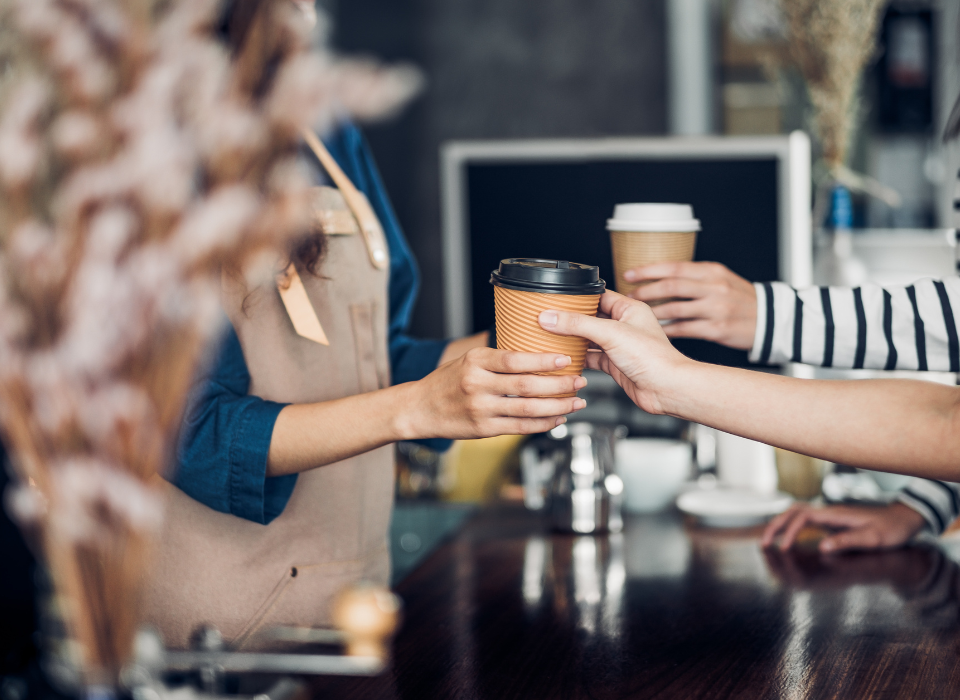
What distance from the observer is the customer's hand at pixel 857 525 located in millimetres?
1233

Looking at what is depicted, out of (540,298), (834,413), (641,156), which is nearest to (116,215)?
(540,298)

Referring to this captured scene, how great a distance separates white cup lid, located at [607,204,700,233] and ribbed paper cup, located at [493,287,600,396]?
9.9 inches

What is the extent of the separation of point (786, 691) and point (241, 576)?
0.62 metres

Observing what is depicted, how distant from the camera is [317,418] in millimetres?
846

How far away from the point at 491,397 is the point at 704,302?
0.48 meters

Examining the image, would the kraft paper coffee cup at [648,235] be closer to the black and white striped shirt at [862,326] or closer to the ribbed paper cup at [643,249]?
the ribbed paper cup at [643,249]

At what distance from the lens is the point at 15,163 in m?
0.39

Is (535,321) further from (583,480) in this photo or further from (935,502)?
(935,502)

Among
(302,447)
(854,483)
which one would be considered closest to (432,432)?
(302,447)

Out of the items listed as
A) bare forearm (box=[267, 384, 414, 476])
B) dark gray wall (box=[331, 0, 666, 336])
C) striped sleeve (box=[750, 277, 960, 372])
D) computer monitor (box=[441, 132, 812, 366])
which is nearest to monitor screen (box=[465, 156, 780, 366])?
computer monitor (box=[441, 132, 812, 366])

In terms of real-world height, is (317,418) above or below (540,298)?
below

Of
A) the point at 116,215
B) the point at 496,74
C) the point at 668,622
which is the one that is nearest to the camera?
the point at 116,215

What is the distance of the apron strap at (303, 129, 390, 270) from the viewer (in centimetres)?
110

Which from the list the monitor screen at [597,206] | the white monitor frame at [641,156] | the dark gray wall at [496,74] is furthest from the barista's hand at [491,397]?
the dark gray wall at [496,74]
